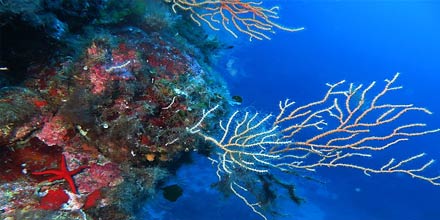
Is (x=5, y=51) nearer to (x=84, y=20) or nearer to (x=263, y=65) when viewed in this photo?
(x=84, y=20)

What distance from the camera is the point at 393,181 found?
17.5 m

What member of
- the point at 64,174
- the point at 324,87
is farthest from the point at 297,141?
the point at 324,87

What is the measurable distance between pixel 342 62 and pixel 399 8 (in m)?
30.6

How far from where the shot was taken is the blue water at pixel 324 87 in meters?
10.7

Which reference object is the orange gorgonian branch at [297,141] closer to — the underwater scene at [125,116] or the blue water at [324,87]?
the underwater scene at [125,116]

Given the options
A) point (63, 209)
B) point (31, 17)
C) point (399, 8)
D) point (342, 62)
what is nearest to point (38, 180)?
point (63, 209)

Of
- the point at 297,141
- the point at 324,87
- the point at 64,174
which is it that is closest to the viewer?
the point at 64,174

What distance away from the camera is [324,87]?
2009cm

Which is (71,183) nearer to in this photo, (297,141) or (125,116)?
(125,116)

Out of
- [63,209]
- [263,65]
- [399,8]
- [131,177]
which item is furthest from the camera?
[399,8]

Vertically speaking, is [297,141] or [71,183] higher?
[297,141]

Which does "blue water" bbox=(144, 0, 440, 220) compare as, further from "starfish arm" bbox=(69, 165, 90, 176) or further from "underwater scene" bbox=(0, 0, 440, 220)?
"starfish arm" bbox=(69, 165, 90, 176)

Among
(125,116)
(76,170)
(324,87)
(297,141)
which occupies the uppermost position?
(324,87)

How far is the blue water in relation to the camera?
10688mm
